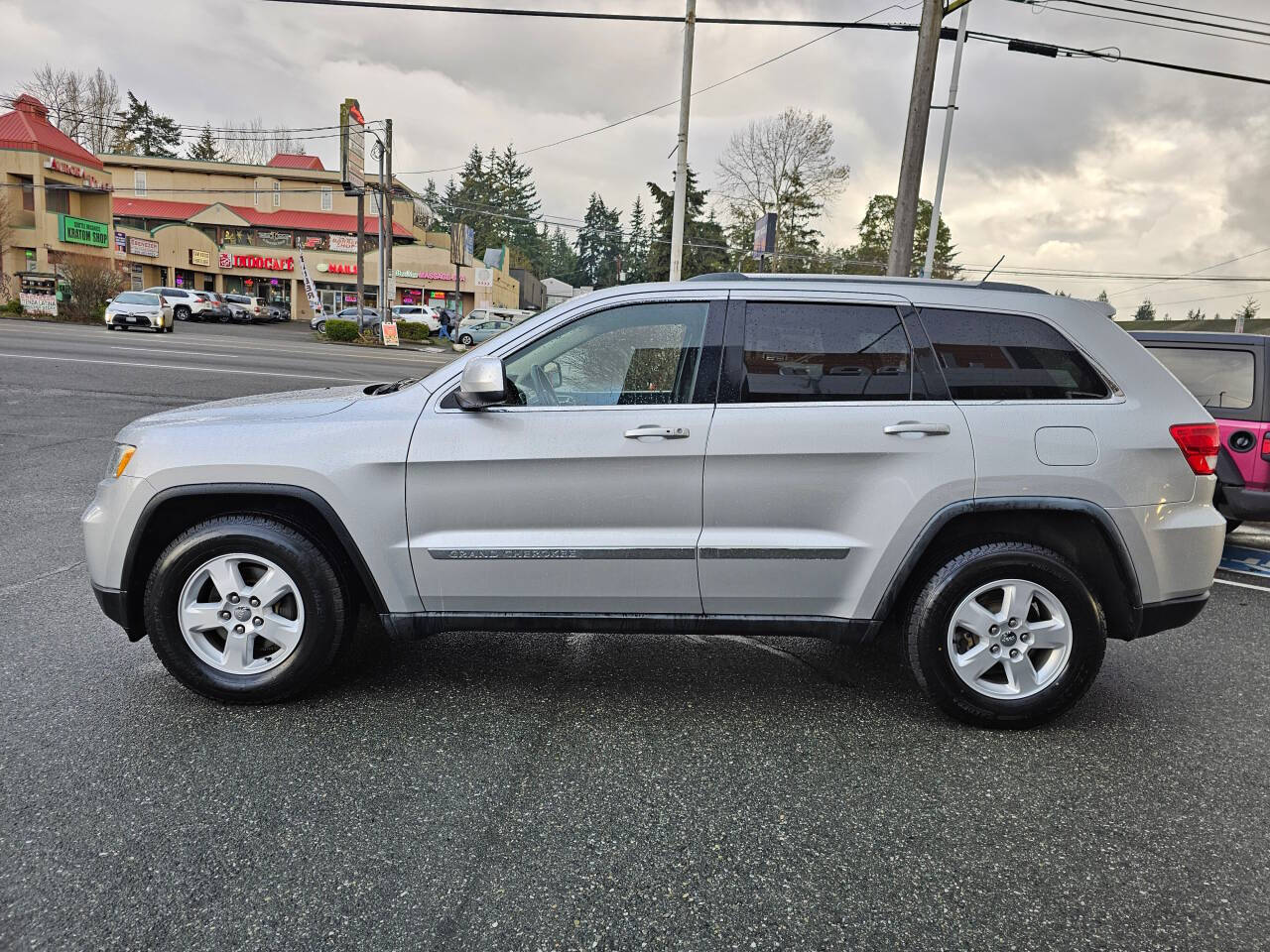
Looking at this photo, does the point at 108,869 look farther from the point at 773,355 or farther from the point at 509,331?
the point at 773,355

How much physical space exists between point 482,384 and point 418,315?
1655 inches

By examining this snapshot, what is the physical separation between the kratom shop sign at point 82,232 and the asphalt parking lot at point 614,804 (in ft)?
172

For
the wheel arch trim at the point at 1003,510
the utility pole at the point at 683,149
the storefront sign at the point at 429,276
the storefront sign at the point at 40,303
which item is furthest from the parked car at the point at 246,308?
the wheel arch trim at the point at 1003,510

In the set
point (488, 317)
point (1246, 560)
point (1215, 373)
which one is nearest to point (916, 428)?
point (1215, 373)

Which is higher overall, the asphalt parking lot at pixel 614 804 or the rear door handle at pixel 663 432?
the rear door handle at pixel 663 432

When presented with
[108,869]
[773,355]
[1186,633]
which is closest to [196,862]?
[108,869]

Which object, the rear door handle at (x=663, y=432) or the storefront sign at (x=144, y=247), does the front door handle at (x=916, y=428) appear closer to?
the rear door handle at (x=663, y=432)

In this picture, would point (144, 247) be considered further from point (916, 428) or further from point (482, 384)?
point (916, 428)

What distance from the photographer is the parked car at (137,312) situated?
29422 mm

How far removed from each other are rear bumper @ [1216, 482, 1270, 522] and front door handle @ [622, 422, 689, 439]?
16.1 ft

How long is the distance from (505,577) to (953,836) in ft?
6.28

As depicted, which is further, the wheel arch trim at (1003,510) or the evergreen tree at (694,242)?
the evergreen tree at (694,242)

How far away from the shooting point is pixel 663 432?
3.36m

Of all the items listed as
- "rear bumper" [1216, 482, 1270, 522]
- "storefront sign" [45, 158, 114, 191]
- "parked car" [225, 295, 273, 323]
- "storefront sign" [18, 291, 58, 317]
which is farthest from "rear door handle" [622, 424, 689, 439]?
"storefront sign" [45, 158, 114, 191]
